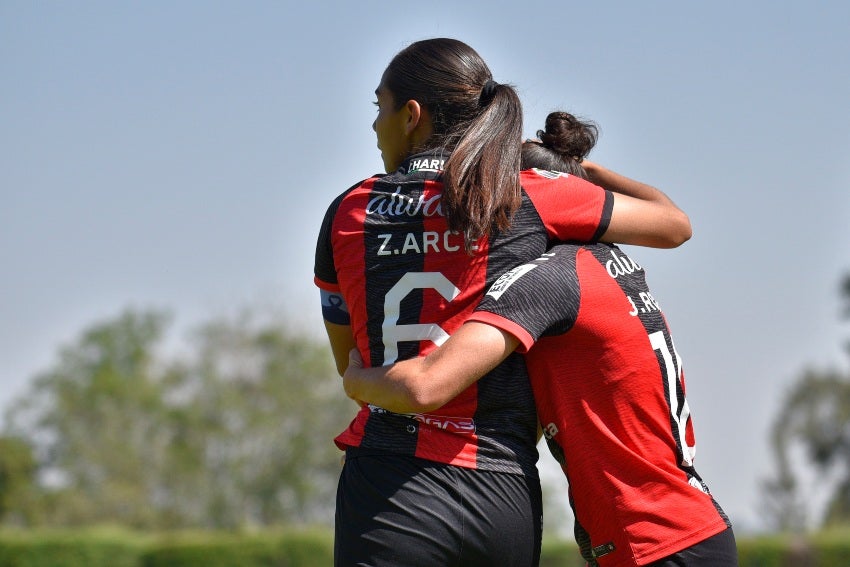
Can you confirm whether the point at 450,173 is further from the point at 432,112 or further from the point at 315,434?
the point at 315,434

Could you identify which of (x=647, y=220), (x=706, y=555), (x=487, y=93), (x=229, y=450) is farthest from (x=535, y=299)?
(x=229, y=450)

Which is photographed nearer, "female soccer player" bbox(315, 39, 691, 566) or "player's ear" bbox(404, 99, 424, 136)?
"female soccer player" bbox(315, 39, 691, 566)

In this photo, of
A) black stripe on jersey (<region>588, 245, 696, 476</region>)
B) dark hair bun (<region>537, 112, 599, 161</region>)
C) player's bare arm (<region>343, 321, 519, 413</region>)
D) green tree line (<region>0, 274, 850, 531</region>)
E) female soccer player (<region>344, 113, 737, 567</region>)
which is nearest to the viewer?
player's bare arm (<region>343, 321, 519, 413</region>)

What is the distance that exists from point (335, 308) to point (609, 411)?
0.89 meters

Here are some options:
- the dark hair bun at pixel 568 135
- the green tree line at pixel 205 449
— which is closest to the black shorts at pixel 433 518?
the dark hair bun at pixel 568 135

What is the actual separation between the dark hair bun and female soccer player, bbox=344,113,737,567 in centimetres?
55

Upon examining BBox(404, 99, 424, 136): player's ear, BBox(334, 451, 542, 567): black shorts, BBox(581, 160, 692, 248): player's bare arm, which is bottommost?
BBox(334, 451, 542, 567): black shorts

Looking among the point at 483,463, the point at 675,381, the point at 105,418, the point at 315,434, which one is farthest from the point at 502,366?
the point at 105,418

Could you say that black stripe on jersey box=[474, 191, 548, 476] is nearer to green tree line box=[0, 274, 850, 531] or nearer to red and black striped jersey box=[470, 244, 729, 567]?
red and black striped jersey box=[470, 244, 729, 567]

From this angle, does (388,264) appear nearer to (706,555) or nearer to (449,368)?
(449,368)

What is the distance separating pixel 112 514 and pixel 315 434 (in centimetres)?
892

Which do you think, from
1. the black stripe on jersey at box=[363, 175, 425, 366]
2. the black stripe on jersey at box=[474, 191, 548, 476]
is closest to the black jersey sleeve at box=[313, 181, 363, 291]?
the black stripe on jersey at box=[363, 175, 425, 366]

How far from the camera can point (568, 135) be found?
128 inches

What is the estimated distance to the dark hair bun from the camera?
3.24 meters
